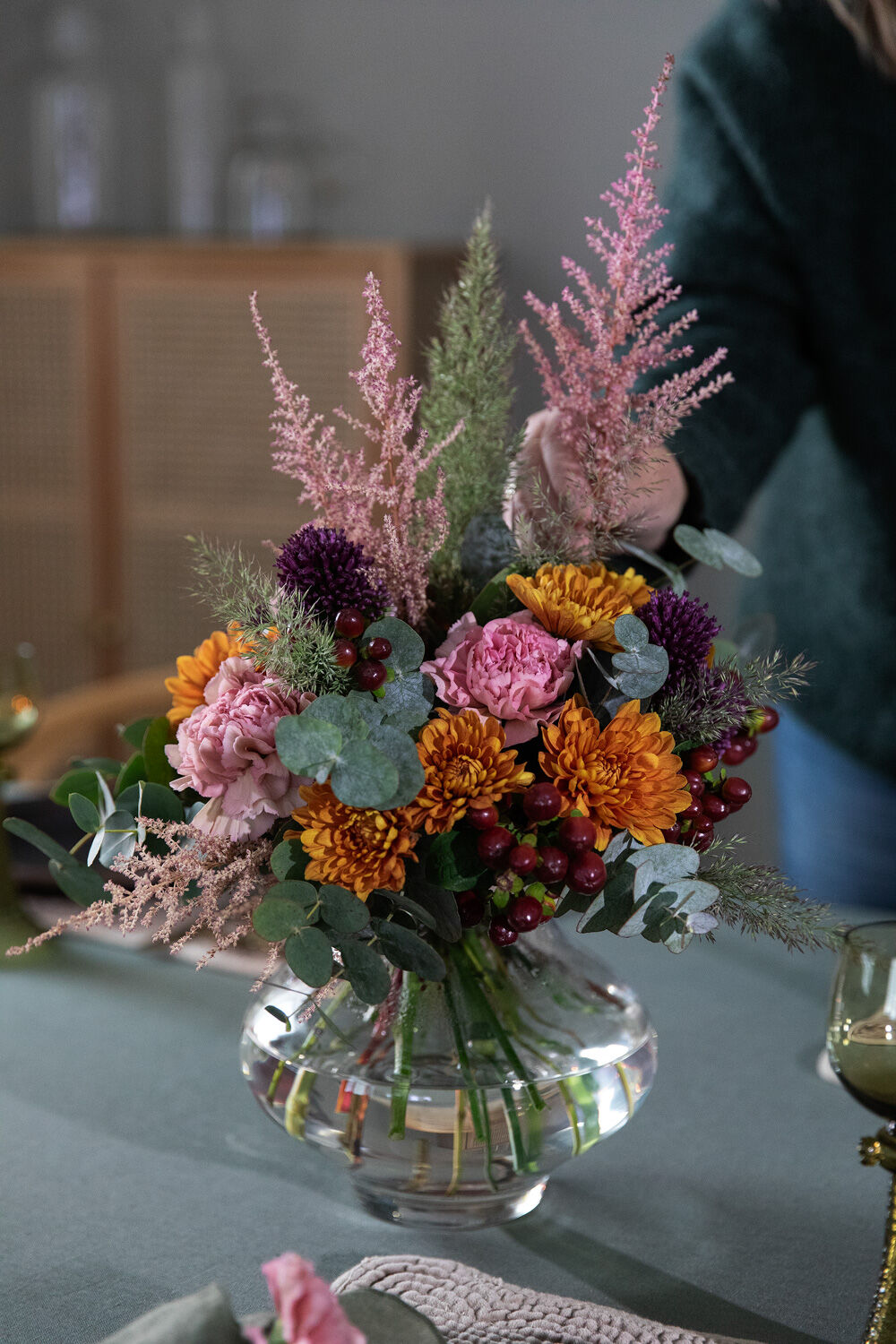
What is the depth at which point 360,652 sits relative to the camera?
537 millimetres

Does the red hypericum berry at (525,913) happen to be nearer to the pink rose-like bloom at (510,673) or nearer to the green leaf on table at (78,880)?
the pink rose-like bloom at (510,673)

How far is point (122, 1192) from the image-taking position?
690mm

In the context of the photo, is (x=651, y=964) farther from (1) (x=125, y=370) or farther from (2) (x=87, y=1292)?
(1) (x=125, y=370)

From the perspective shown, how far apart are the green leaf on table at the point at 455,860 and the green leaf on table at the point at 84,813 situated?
0.16 m

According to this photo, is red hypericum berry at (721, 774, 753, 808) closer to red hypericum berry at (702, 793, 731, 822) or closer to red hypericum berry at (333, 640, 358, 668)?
red hypericum berry at (702, 793, 731, 822)

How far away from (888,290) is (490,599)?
0.79 m

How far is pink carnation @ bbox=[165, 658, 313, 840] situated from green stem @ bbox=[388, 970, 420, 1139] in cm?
13

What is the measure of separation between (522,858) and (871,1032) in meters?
0.21

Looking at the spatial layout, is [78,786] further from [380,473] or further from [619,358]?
[619,358]

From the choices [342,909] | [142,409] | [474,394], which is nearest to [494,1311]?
[342,909]

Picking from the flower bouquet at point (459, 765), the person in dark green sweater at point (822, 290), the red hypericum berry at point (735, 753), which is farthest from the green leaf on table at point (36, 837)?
the person in dark green sweater at point (822, 290)

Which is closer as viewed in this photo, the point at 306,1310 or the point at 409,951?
the point at 306,1310

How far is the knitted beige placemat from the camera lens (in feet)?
1.83

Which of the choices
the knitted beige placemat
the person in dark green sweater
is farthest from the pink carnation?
the person in dark green sweater
